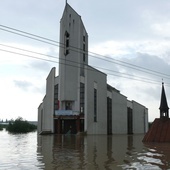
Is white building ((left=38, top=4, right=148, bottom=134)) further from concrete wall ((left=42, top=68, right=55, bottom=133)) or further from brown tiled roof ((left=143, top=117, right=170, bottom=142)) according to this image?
brown tiled roof ((left=143, top=117, right=170, bottom=142))

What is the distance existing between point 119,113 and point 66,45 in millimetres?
18150

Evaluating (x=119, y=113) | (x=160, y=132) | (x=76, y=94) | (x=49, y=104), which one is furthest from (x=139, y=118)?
(x=160, y=132)

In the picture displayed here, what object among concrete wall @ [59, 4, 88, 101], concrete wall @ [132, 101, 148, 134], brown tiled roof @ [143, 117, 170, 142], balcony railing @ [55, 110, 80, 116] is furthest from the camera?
concrete wall @ [132, 101, 148, 134]

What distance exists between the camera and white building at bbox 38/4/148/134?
59.5 meters

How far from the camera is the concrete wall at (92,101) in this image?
193 feet

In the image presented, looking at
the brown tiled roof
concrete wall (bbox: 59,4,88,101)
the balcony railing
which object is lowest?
the brown tiled roof

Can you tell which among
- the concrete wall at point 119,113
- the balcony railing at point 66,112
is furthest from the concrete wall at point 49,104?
the concrete wall at point 119,113

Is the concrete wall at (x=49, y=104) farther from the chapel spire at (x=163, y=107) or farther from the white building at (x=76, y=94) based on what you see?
the chapel spire at (x=163, y=107)

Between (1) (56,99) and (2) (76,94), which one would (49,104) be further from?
(2) (76,94)

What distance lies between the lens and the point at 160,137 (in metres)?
31.1

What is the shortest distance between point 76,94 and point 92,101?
351 cm

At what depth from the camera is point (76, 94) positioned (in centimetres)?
6075

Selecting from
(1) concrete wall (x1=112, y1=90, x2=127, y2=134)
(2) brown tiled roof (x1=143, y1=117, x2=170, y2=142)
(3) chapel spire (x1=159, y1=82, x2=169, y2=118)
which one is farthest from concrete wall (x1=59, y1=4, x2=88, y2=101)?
(2) brown tiled roof (x1=143, y1=117, x2=170, y2=142)

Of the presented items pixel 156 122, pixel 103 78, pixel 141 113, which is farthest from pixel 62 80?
pixel 156 122
